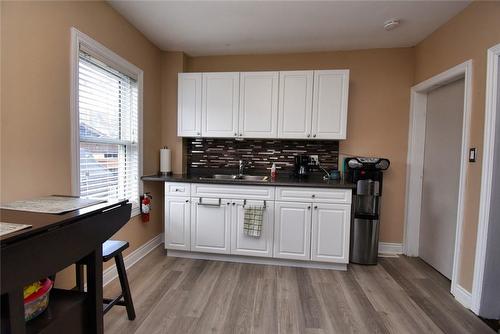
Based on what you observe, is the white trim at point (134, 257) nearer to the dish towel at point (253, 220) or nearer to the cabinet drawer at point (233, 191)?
the cabinet drawer at point (233, 191)

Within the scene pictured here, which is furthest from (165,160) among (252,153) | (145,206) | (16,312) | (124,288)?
(16,312)

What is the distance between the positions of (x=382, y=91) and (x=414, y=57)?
53 centimetres

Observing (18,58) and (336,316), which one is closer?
(18,58)

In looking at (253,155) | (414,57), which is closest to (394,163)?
(414,57)

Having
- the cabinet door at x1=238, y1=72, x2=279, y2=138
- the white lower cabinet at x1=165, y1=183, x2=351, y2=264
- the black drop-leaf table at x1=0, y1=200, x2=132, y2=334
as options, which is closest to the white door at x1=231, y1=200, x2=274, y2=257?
the white lower cabinet at x1=165, y1=183, x2=351, y2=264

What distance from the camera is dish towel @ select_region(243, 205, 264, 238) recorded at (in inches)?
101

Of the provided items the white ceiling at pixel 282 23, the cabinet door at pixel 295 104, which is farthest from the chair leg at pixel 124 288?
the white ceiling at pixel 282 23

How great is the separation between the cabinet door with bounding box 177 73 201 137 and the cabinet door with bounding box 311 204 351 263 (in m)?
1.74

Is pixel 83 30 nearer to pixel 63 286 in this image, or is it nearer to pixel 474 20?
pixel 63 286

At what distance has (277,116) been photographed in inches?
112

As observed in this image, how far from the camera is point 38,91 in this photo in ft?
5.09

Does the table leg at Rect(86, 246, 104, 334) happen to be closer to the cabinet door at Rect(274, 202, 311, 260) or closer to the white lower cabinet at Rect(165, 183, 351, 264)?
the white lower cabinet at Rect(165, 183, 351, 264)

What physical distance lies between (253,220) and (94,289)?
1537 mm

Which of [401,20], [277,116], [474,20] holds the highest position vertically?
[401,20]
